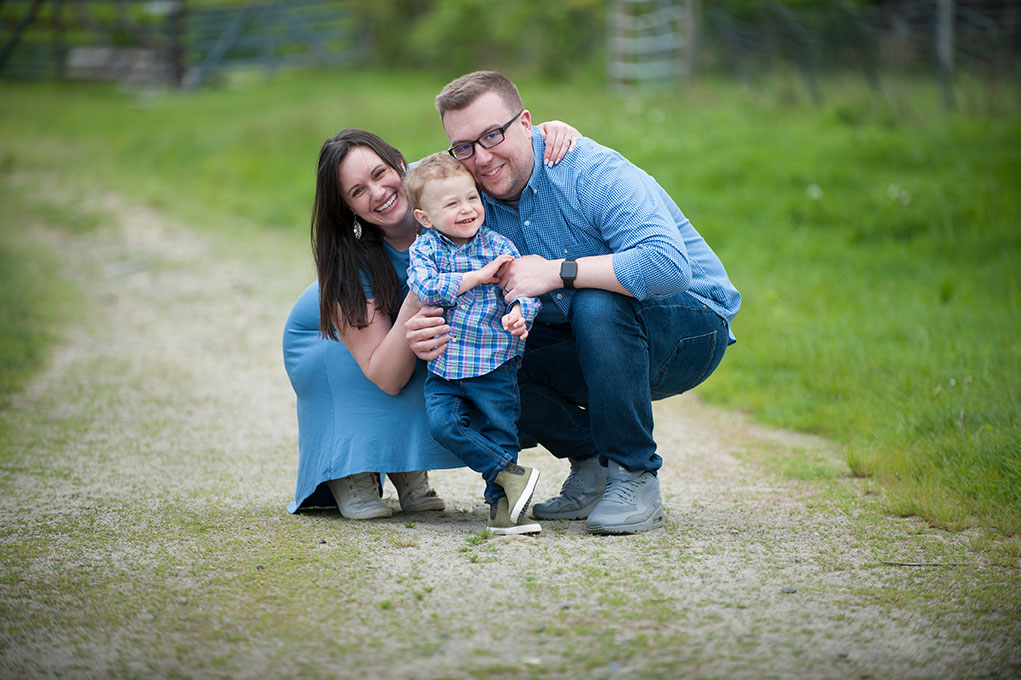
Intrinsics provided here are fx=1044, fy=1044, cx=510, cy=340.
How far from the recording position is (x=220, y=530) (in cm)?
340

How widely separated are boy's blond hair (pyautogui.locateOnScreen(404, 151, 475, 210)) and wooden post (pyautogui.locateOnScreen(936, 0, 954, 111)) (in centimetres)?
817

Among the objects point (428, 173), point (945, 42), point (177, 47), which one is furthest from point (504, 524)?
point (177, 47)

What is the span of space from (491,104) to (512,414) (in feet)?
3.30

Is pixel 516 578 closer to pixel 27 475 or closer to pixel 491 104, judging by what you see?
pixel 491 104

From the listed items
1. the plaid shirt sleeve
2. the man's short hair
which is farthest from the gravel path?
the man's short hair

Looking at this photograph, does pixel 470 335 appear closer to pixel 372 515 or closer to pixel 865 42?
pixel 372 515

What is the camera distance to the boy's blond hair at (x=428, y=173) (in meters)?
3.28

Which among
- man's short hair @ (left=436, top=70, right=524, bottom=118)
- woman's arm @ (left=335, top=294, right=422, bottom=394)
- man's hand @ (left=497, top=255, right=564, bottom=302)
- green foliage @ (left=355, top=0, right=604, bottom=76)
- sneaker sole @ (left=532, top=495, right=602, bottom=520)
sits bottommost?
sneaker sole @ (left=532, top=495, right=602, bottom=520)

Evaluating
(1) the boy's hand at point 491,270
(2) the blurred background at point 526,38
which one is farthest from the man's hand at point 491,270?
(2) the blurred background at point 526,38

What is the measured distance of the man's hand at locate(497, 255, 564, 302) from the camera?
3.27 m

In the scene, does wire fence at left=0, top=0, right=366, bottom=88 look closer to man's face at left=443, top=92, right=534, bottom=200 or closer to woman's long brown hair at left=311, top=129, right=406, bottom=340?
woman's long brown hair at left=311, top=129, right=406, bottom=340

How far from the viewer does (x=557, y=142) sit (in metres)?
3.54

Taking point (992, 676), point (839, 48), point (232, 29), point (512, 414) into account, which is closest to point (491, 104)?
point (512, 414)

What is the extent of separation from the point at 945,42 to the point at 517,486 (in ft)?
30.1
